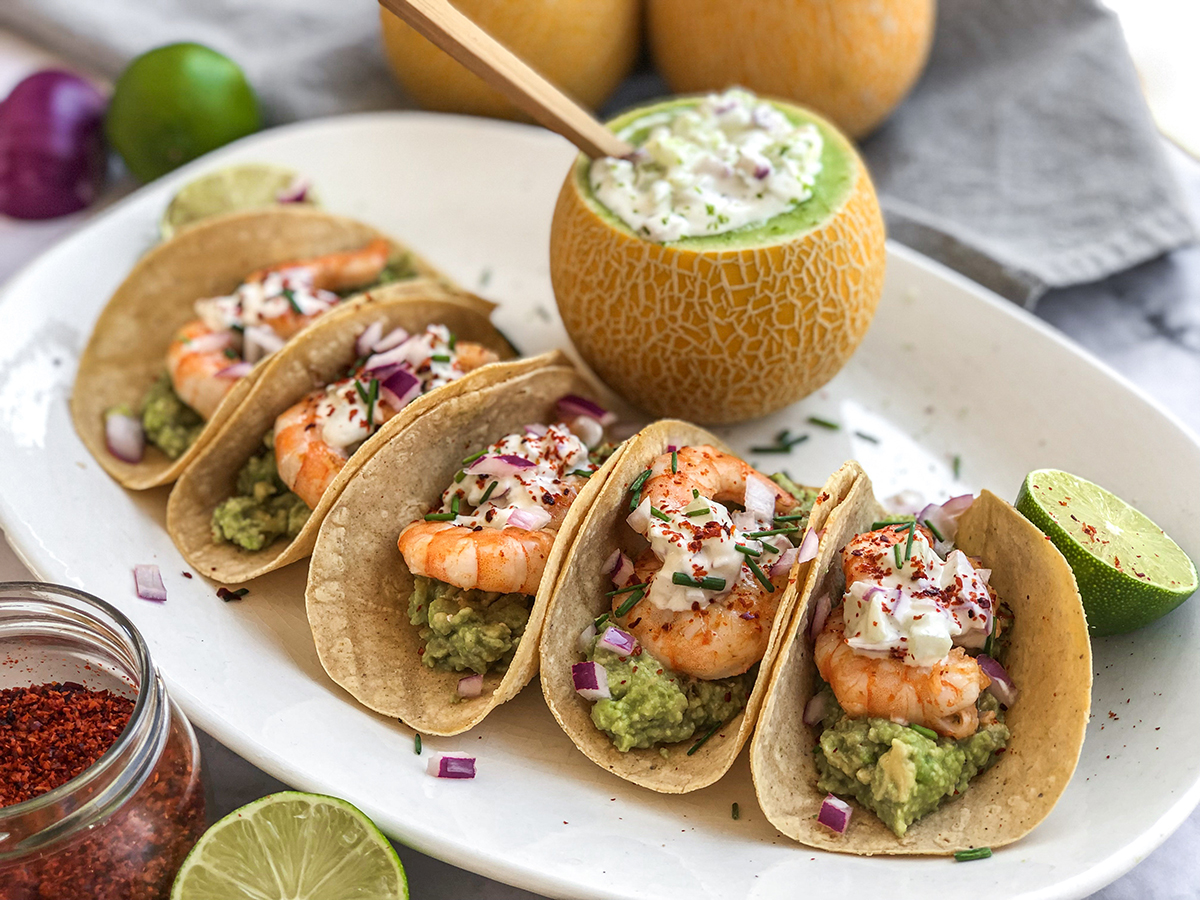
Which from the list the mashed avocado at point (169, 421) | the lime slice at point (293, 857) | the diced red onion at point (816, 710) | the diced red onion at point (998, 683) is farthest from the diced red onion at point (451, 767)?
the mashed avocado at point (169, 421)

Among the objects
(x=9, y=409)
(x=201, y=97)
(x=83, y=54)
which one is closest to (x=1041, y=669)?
(x=9, y=409)

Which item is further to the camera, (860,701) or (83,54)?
(83,54)

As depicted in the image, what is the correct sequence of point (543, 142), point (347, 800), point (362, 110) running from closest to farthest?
point (347, 800), point (543, 142), point (362, 110)

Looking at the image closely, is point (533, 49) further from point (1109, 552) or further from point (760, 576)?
point (1109, 552)

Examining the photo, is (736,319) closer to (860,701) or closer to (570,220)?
(570,220)

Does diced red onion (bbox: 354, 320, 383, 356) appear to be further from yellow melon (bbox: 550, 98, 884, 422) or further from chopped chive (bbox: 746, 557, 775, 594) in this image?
chopped chive (bbox: 746, 557, 775, 594)

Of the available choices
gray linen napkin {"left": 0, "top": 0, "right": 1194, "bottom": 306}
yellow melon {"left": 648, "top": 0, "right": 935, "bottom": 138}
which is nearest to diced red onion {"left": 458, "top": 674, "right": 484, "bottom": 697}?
gray linen napkin {"left": 0, "top": 0, "right": 1194, "bottom": 306}
